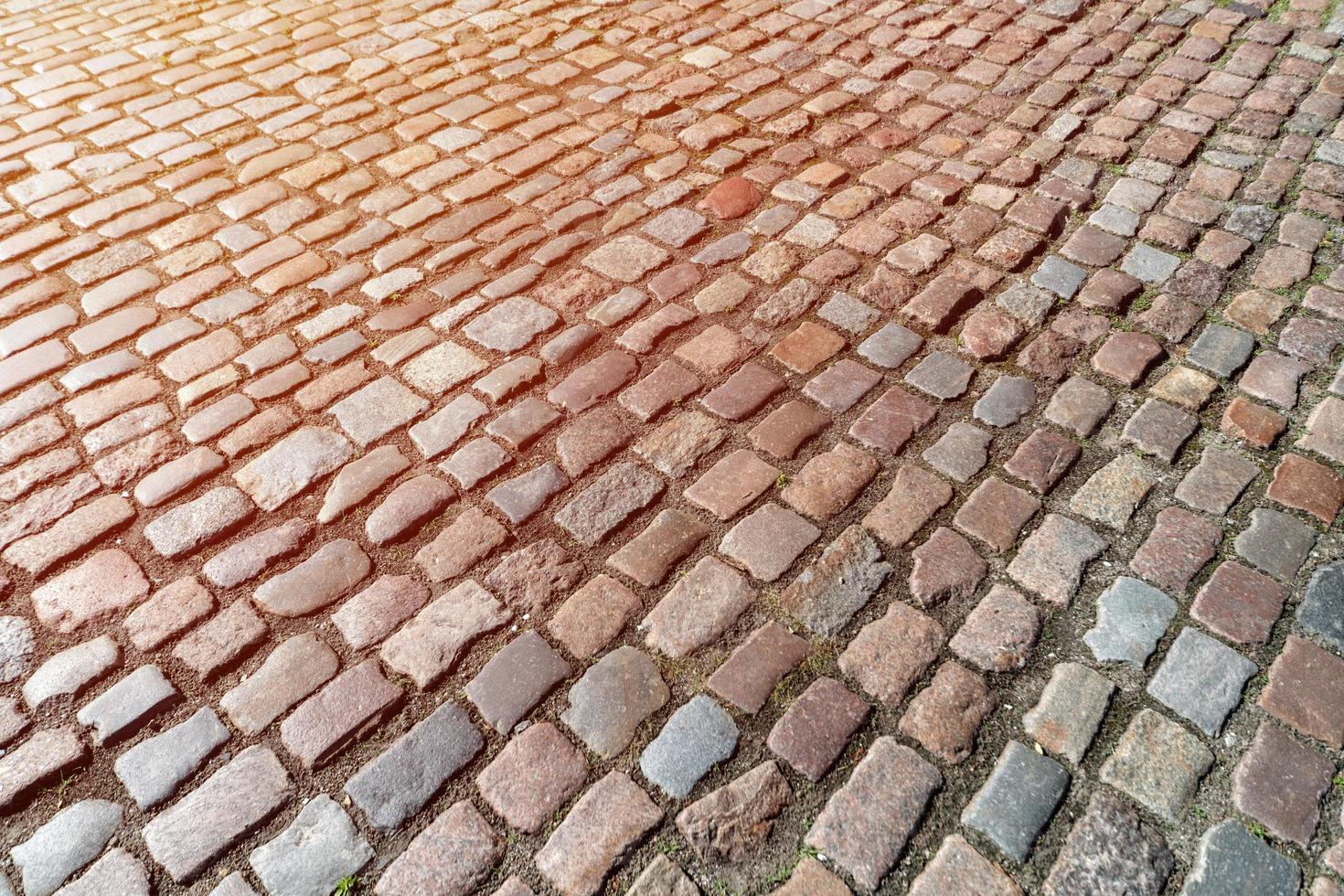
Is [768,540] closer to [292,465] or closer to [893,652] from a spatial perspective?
[893,652]

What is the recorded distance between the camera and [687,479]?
8.60ft

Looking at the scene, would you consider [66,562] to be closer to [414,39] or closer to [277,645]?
[277,645]

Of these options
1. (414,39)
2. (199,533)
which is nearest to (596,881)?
Result: (199,533)

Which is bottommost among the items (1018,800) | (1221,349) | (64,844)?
(64,844)

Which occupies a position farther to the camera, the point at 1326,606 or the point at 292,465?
the point at 292,465

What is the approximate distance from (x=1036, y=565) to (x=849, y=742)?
718 mm

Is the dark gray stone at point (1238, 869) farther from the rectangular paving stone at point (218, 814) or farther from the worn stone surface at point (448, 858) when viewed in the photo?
the rectangular paving stone at point (218, 814)

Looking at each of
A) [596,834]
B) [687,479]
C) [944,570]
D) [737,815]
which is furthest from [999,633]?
[596,834]

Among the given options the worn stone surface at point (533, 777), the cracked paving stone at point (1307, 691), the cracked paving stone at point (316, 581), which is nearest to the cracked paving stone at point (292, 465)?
the cracked paving stone at point (316, 581)

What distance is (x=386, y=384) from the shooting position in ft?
9.68

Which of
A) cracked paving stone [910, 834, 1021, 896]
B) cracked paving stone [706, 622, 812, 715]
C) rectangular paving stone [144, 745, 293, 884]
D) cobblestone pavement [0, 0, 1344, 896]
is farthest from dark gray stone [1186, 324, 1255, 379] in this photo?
rectangular paving stone [144, 745, 293, 884]

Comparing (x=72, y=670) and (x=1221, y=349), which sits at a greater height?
(x=1221, y=349)

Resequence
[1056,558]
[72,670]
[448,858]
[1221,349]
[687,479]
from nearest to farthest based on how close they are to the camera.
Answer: [448,858] < [72,670] < [1056,558] < [687,479] < [1221,349]

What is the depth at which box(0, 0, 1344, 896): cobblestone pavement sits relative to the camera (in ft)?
6.34
